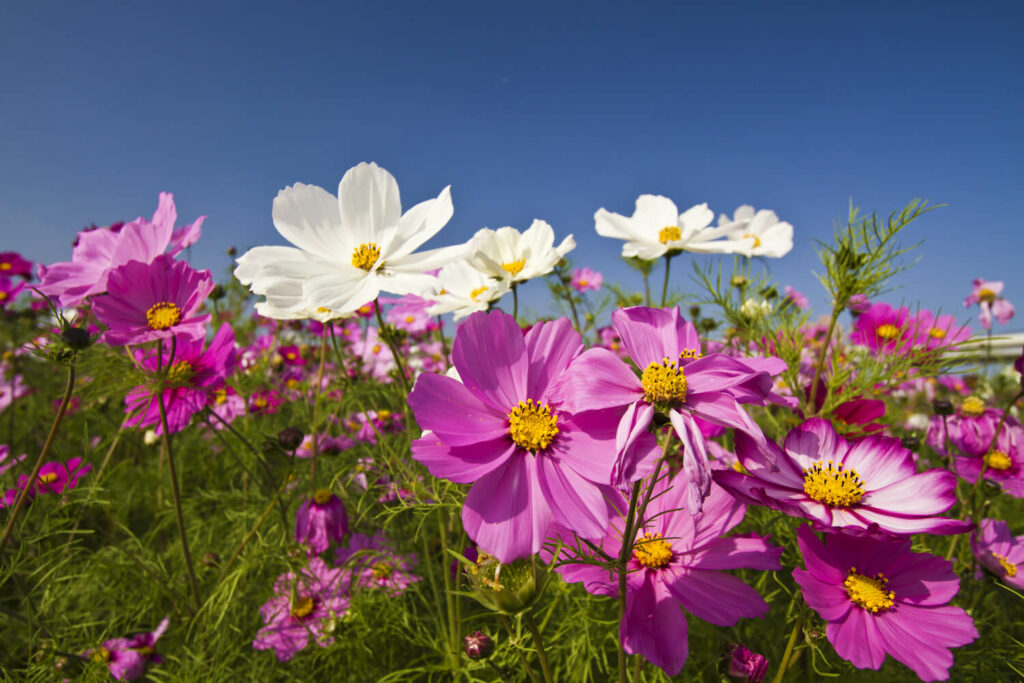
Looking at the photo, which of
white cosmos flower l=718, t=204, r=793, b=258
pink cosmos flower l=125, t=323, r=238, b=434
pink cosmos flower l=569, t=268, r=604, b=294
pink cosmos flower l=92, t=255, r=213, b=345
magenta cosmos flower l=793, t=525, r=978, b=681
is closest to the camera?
magenta cosmos flower l=793, t=525, r=978, b=681

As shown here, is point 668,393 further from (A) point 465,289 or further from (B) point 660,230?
(B) point 660,230

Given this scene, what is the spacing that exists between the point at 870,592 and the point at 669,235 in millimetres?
771

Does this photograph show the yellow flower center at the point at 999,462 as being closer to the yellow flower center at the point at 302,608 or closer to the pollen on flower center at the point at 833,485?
the pollen on flower center at the point at 833,485

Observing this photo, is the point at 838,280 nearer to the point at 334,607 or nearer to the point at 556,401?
the point at 556,401

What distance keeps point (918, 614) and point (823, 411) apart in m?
0.36

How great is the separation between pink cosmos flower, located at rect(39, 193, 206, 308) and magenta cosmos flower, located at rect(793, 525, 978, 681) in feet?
3.45

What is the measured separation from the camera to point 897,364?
0.96m

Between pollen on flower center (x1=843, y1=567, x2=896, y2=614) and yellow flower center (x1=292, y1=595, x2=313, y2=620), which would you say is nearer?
pollen on flower center (x1=843, y1=567, x2=896, y2=614)

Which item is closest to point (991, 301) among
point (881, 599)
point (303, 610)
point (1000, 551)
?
point (1000, 551)

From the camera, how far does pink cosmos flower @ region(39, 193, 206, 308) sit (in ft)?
2.91

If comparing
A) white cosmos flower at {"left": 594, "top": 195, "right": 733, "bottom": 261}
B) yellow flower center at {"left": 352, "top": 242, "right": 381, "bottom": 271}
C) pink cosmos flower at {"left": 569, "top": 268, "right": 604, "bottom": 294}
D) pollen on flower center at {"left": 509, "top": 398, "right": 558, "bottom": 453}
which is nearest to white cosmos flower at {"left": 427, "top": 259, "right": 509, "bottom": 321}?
yellow flower center at {"left": 352, "top": 242, "right": 381, "bottom": 271}

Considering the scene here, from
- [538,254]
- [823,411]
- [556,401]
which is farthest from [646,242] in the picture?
[556,401]

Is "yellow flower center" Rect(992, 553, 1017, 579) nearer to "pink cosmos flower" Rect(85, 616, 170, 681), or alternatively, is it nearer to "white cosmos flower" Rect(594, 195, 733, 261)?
"white cosmos flower" Rect(594, 195, 733, 261)

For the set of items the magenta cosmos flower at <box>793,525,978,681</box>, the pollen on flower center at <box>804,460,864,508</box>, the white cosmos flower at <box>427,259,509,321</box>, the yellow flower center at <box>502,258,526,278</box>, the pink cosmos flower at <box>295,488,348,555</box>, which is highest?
the yellow flower center at <box>502,258,526,278</box>
